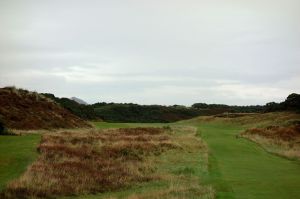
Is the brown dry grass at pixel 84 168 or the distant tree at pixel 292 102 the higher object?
the distant tree at pixel 292 102

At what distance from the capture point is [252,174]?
83.3 feet

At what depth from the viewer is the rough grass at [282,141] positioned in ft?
120

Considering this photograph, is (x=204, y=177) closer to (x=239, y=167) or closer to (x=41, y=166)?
(x=239, y=167)

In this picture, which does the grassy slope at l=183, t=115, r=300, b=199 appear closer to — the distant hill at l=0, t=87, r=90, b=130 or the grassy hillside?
the grassy hillside

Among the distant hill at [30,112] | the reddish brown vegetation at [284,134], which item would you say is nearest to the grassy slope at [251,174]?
the reddish brown vegetation at [284,134]

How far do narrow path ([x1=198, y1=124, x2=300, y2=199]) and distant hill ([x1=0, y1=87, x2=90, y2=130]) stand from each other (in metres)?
24.9

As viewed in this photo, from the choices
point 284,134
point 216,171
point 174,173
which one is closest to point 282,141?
point 284,134

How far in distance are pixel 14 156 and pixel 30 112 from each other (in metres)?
32.5

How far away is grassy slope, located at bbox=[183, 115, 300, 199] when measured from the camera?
1947cm

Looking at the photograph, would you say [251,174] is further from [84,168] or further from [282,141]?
[282,141]

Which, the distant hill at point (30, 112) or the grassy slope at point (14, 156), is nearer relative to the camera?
the grassy slope at point (14, 156)

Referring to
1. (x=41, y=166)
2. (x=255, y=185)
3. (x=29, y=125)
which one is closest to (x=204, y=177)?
(x=255, y=185)

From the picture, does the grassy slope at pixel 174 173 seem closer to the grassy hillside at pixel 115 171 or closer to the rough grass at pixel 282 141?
the grassy hillside at pixel 115 171

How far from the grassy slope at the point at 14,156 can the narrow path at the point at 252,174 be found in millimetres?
9791
